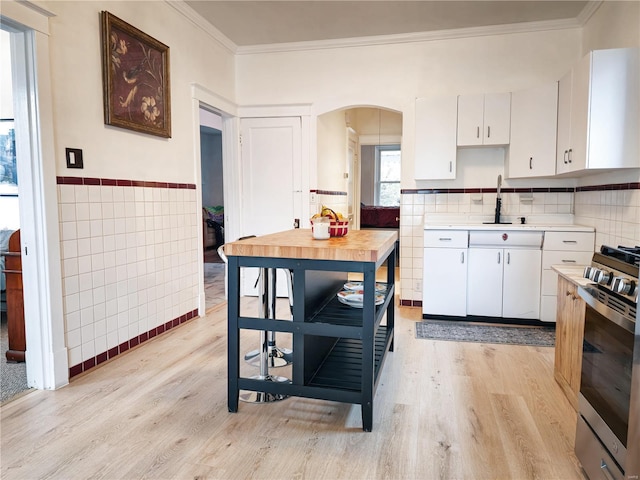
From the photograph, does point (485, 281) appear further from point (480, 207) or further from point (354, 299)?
point (354, 299)

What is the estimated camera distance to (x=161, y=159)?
3488 millimetres

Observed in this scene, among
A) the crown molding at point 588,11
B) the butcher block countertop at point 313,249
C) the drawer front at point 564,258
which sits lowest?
the drawer front at point 564,258

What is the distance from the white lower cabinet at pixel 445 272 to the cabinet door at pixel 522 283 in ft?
1.18

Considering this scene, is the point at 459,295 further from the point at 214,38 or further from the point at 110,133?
the point at 214,38

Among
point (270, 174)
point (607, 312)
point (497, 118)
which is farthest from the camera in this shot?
point (270, 174)

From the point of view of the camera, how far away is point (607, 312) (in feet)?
5.27

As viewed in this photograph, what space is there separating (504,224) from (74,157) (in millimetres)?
3527

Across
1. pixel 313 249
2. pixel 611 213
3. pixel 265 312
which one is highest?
pixel 611 213

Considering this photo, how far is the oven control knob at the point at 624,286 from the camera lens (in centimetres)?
146

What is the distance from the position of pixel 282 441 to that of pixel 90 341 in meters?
1.54

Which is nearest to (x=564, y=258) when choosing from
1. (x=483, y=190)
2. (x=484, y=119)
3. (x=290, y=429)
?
(x=483, y=190)

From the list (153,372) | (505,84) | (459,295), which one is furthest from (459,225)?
(153,372)

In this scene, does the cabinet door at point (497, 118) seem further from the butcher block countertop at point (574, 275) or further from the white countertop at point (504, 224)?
the butcher block countertop at point (574, 275)

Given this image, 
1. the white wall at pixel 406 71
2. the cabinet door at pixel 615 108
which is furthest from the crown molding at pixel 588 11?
the cabinet door at pixel 615 108
